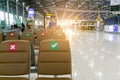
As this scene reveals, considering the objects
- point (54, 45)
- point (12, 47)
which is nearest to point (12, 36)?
point (12, 47)

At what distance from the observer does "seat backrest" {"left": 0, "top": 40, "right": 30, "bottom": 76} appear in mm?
3119

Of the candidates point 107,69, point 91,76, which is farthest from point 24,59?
point 107,69

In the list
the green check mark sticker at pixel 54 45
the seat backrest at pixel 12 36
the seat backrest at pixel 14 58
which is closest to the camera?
the seat backrest at pixel 14 58

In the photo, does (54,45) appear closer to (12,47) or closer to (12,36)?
(12,47)

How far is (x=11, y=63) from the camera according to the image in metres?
3.17

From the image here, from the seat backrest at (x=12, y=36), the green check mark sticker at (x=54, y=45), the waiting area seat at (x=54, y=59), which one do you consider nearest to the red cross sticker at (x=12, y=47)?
the waiting area seat at (x=54, y=59)

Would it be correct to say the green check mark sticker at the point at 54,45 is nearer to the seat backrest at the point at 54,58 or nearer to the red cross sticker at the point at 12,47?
the seat backrest at the point at 54,58

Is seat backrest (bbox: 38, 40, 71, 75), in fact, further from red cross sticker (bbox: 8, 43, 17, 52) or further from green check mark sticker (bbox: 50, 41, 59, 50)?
red cross sticker (bbox: 8, 43, 17, 52)

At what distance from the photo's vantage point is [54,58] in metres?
3.23

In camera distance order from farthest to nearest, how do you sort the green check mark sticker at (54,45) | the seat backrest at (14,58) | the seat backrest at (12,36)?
the seat backrest at (12,36), the green check mark sticker at (54,45), the seat backrest at (14,58)

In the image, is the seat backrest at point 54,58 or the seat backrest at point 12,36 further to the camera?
the seat backrest at point 12,36

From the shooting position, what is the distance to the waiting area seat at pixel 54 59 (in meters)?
3.16

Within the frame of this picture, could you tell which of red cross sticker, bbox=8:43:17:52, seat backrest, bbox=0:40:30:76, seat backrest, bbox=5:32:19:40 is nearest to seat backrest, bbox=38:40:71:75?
seat backrest, bbox=0:40:30:76

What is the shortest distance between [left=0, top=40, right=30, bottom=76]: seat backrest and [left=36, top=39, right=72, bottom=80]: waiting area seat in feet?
0.67
